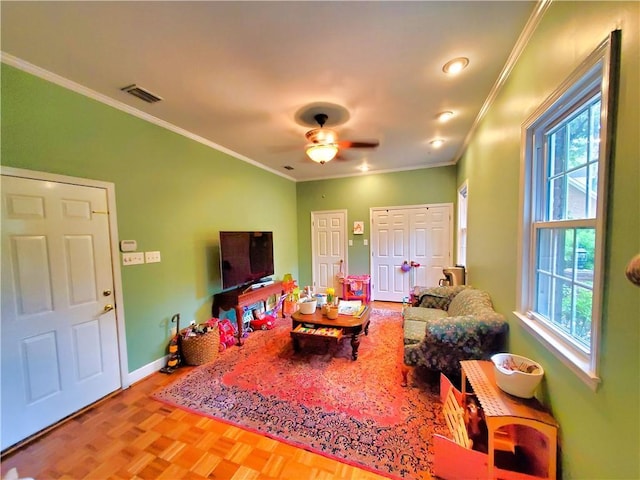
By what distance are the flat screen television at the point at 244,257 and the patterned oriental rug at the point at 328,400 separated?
93cm

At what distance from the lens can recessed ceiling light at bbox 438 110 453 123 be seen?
2.72 m

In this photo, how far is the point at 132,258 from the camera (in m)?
2.54

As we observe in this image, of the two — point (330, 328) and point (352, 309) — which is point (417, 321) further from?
point (330, 328)

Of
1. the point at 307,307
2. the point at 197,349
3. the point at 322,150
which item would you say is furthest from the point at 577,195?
the point at 197,349

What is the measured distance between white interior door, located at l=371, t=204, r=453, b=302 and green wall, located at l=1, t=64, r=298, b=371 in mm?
2740

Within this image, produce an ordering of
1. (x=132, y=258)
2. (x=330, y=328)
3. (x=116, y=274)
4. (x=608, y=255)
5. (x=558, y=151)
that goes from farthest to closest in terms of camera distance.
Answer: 1. (x=330, y=328)
2. (x=132, y=258)
3. (x=116, y=274)
4. (x=558, y=151)
5. (x=608, y=255)

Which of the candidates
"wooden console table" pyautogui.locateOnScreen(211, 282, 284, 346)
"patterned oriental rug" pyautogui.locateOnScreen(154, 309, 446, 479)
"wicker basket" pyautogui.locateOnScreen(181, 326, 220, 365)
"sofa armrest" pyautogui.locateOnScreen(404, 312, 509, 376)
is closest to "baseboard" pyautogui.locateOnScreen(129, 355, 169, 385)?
"wicker basket" pyautogui.locateOnScreen(181, 326, 220, 365)

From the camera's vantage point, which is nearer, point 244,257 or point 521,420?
point 521,420

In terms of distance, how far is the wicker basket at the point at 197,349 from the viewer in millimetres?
2803

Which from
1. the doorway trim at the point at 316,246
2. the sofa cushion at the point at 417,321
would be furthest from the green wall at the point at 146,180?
the sofa cushion at the point at 417,321

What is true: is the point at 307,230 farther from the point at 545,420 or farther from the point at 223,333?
the point at 545,420

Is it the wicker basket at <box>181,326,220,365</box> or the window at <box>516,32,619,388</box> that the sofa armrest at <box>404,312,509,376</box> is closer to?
the window at <box>516,32,619,388</box>

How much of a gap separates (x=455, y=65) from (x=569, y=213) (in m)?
1.35

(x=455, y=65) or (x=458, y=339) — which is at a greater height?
(x=455, y=65)
